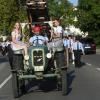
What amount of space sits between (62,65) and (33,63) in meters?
0.85

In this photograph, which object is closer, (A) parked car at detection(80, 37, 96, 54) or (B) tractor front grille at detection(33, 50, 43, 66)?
(B) tractor front grille at detection(33, 50, 43, 66)

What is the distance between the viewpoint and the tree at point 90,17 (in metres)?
63.8

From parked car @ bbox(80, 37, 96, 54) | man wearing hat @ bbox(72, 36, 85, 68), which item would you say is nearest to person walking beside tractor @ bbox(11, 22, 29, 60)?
man wearing hat @ bbox(72, 36, 85, 68)

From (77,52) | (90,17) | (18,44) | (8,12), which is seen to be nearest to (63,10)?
(8,12)

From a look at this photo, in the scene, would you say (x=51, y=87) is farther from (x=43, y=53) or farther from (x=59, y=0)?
(x=59, y=0)

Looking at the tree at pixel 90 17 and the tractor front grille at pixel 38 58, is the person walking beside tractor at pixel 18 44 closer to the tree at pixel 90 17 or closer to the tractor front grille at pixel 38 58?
the tractor front grille at pixel 38 58

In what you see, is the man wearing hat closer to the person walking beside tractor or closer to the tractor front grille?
the person walking beside tractor

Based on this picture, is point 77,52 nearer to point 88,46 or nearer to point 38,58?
point 38,58

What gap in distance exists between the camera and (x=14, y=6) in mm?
69500

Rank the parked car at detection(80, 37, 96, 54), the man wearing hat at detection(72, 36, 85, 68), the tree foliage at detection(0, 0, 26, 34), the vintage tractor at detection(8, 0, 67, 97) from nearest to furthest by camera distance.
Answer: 1. the vintage tractor at detection(8, 0, 67, 97)
2. the man wearing hat at detection(72, 36, 85, 68)
3. the parked car at detection(80, 37, 96, 54)
4. the tree foliage at detection(0, 0, 26, 34)

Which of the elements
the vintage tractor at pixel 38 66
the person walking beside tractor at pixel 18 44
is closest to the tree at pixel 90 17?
the person walking beside tractor at pixel 18 44

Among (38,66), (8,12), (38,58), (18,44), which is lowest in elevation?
(8,12)

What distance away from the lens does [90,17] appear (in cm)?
6444

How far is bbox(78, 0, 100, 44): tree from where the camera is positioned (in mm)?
63750
